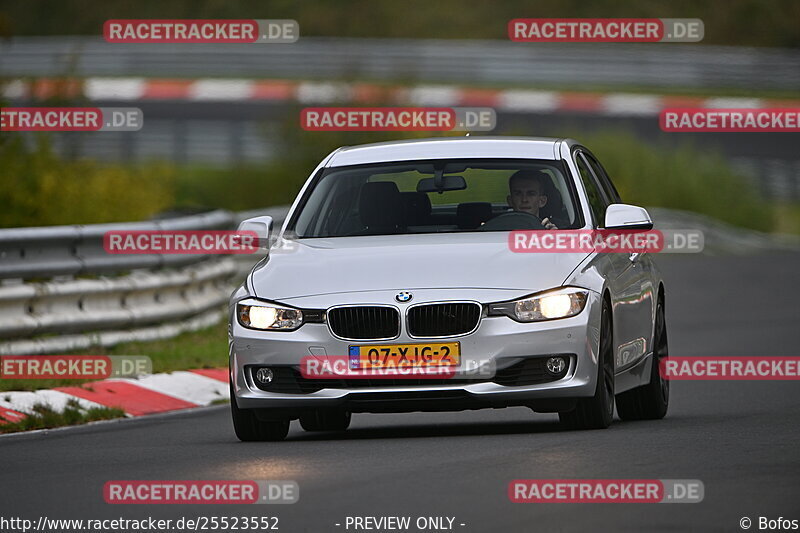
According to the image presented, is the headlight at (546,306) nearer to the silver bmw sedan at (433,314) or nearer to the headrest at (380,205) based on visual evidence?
the silver bmw sedan at (433,314)

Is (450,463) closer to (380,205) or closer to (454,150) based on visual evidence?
(380,205)

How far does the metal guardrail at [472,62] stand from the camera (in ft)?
158

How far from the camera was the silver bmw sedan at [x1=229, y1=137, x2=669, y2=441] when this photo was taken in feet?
34.9

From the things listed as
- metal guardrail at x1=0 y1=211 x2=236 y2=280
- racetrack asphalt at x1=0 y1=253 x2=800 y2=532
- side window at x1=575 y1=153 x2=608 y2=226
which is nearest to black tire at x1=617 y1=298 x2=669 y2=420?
racetrack asphalt at x1=0 y1=253 x2=800 y2=532

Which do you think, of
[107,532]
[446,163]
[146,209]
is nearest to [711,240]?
[146,209]

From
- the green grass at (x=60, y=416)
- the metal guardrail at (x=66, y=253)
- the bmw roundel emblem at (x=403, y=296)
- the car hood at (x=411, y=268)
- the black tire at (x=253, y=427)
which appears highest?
the car hood at (x=411, y=268)

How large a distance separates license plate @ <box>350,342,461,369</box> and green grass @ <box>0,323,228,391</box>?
3835 mm

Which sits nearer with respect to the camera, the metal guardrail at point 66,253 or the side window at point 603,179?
the side window at point 603,179

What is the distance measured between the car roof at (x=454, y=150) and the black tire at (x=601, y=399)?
144 cm

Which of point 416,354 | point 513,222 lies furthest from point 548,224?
point 416,354

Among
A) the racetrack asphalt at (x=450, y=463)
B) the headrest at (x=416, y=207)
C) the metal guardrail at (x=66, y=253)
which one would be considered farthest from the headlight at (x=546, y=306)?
the metal guardrail at (x=66, y=253)

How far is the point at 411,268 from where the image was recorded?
35.7 feet

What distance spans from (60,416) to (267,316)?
244 cm

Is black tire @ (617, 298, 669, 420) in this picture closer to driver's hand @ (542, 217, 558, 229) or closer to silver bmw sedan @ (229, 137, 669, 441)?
silver bmw sedan @ (229, 137, 669, 441)
